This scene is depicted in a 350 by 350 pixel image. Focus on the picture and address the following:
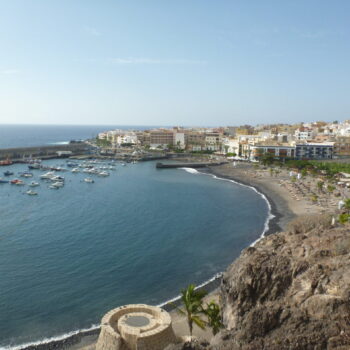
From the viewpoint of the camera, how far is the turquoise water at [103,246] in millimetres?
24031

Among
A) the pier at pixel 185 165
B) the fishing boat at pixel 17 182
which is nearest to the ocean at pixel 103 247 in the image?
the fishing boat at pixel 17 182

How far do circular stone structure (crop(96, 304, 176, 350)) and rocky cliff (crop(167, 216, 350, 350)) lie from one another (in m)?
2.55

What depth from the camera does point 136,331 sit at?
14555mm

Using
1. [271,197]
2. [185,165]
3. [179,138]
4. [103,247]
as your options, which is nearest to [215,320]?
[103,247]

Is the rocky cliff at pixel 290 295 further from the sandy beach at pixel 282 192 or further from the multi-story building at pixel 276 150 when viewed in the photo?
the multi-story building at pixel 276 150

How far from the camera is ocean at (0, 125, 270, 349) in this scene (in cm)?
2388

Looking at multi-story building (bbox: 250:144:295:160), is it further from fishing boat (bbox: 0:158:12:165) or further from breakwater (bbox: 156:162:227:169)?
fishing boat (bbox: 0:158:12:165)

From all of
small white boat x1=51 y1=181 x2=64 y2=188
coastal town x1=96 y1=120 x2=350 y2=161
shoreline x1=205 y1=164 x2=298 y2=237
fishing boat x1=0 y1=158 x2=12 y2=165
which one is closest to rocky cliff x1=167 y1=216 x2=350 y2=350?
shoreline x1=205 y1=164 x2=298 y2=237

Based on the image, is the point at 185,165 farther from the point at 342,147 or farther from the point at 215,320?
the point at 215,320

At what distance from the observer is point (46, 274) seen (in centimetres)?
2861

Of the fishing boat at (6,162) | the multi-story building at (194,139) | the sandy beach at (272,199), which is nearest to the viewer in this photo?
the sandy beach at (272,199)

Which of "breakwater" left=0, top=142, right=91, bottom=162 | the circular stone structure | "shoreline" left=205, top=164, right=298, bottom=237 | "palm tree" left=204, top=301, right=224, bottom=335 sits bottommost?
"shoreline" left=205, top=164, right=298, bottom=237

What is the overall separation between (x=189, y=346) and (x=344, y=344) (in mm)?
4069

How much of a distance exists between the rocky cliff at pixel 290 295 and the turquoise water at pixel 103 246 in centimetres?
1062
